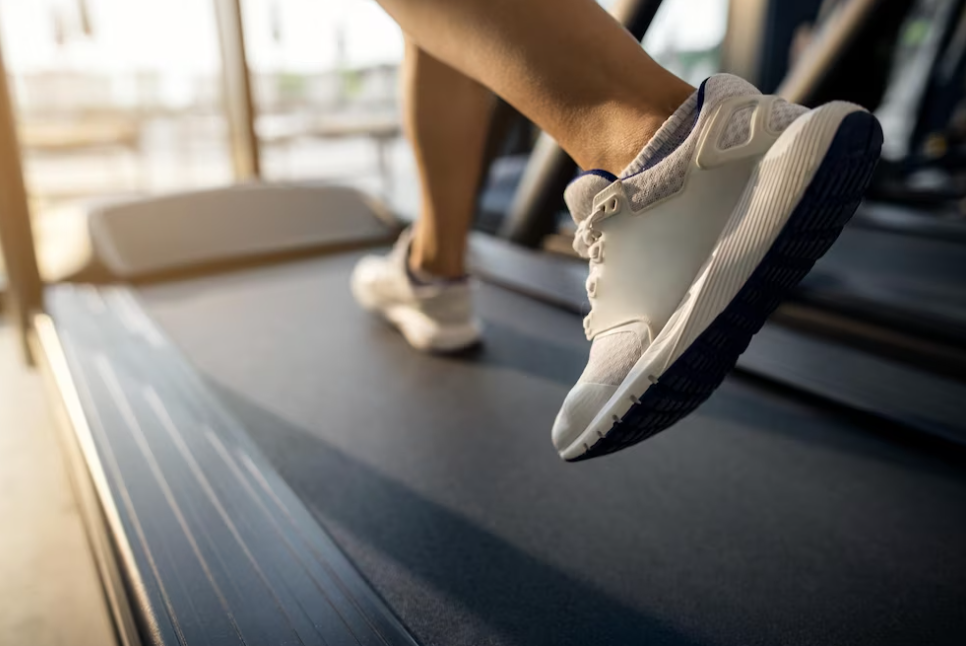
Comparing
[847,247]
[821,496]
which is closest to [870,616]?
[821,496]

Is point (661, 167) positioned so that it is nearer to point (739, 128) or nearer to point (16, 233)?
point (739, 128)

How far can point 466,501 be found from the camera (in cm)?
86

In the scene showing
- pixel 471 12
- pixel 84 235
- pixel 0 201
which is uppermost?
pixel 471 12

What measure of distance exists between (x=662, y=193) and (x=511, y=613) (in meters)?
0.43

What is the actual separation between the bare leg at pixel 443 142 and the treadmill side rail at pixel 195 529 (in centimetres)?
50

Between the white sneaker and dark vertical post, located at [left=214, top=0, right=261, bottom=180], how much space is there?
136 centimetres

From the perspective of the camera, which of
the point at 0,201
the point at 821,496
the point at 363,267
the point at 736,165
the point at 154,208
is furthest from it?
the point at 154,208

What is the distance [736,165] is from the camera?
583 millimetres

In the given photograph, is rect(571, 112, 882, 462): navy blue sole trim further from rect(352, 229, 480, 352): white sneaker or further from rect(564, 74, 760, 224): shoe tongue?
rect(352, 229, 480, 352): white sneaker

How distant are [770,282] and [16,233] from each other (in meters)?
1.82

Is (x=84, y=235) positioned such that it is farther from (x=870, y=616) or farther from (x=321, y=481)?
(x=870, y=616)

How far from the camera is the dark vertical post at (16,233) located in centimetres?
165

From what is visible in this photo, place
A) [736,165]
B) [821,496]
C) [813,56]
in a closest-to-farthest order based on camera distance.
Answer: [736,165]
[821,496]
[813,56]

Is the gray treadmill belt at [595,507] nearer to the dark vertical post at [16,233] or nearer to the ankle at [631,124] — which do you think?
the ankle at [631,124]
